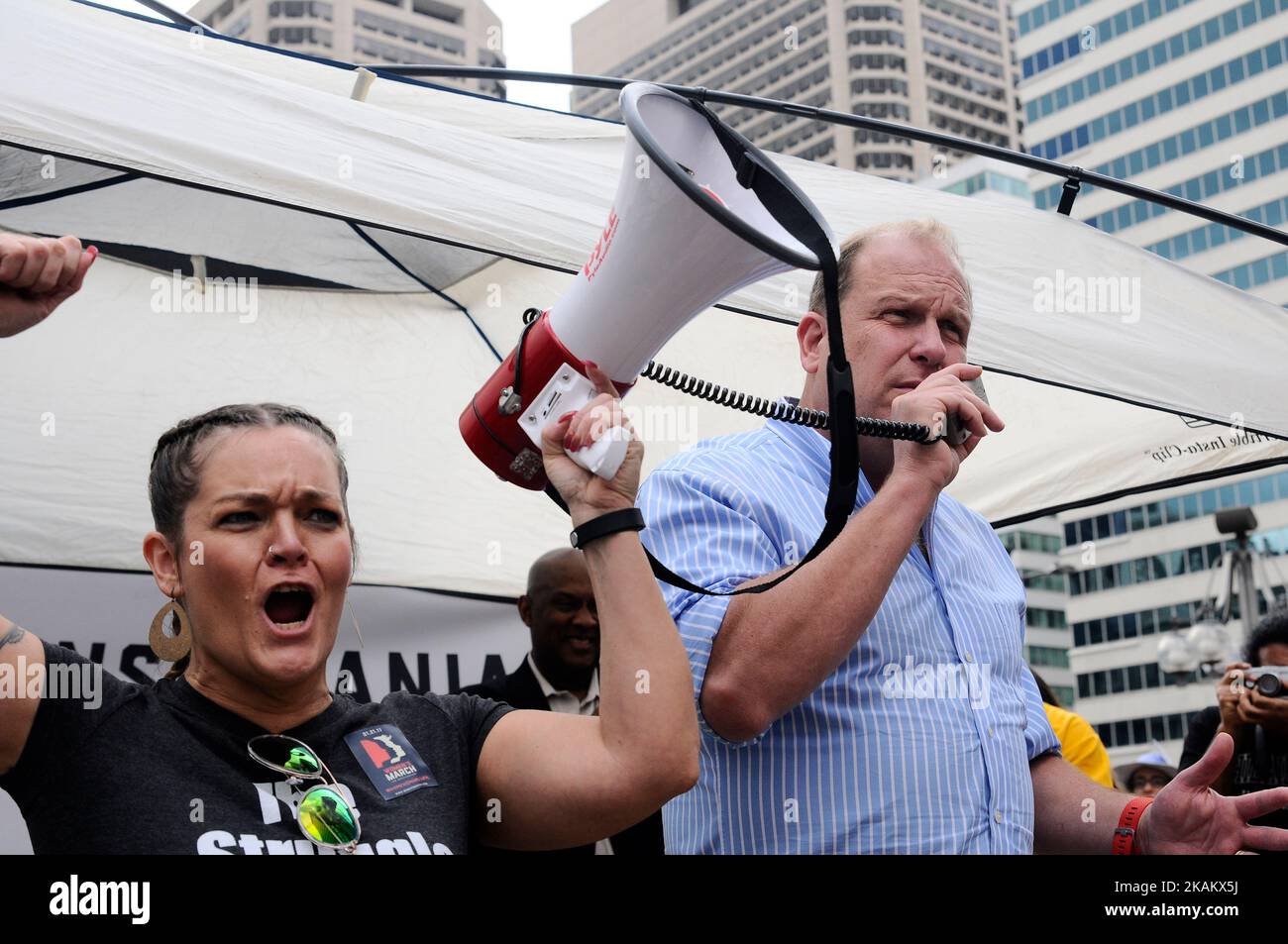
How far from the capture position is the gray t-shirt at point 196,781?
155 centimetres

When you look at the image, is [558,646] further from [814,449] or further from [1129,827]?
[1129,827]

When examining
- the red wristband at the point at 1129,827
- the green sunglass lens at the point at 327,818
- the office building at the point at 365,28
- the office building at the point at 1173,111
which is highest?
the office building at the point at 365,28

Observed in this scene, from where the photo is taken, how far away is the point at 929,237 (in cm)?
224

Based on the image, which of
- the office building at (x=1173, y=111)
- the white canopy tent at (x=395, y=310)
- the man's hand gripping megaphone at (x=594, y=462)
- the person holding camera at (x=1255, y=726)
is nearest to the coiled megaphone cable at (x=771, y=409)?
the man's hand gripping megaphone at (x=594, y=462)

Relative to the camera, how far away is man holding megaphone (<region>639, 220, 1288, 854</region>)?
174 cm

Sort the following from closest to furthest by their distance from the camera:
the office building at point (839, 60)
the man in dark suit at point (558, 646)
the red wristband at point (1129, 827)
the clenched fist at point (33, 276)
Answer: the clenched fist at point (33, 276), the red wristband at point (1129, 827), the man in dark suit at point (558, 646), the office building at point (839, 60)

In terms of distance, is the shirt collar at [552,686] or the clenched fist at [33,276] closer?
the clenched fist at [33,276]

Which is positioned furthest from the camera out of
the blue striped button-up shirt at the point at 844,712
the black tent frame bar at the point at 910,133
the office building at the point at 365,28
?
the office building at the point at 365,28

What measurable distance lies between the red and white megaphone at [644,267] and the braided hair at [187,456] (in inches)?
11.1

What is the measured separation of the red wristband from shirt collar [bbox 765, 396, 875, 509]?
2.03 ft

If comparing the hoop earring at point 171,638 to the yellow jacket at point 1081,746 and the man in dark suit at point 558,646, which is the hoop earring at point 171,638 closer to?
the man in dark suit at point 558,646

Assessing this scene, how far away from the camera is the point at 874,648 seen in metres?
1.87

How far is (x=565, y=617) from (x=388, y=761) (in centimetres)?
226

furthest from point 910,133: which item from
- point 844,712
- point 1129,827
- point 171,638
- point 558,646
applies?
point 171,638
